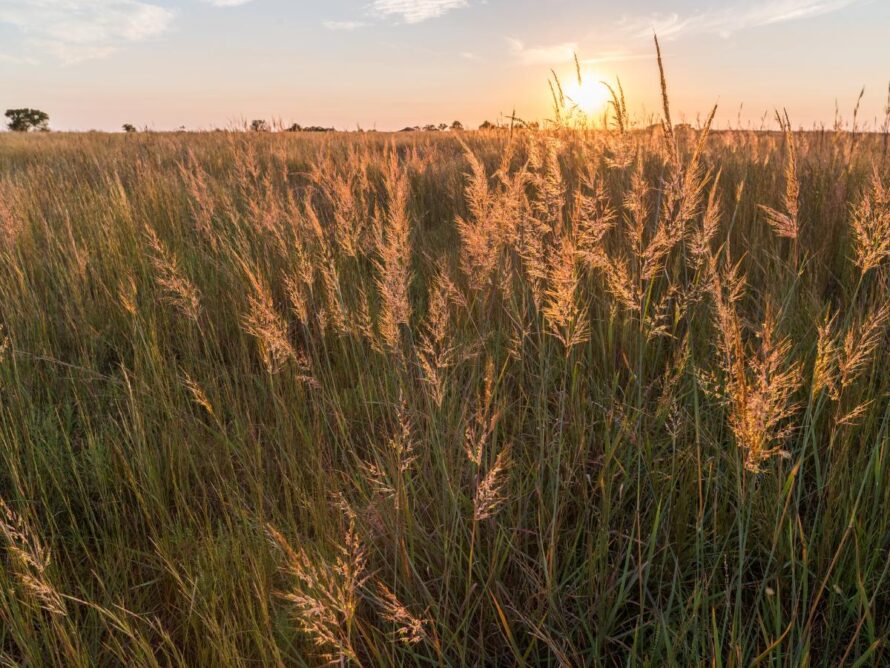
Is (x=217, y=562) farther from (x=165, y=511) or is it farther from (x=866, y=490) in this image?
(x=866, y=490)

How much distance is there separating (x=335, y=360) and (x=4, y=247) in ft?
9.08

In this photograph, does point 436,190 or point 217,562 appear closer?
point 217,562

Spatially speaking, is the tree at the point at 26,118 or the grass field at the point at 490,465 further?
the tree at the point at 26,118

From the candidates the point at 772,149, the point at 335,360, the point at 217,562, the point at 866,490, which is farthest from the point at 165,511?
the point at 772,149

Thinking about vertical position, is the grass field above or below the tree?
below

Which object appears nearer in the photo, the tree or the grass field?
the grass field

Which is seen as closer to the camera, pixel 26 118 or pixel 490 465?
pixel 490 465

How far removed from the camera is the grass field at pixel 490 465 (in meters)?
1.09

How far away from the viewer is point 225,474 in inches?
69.7

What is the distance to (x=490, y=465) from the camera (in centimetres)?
153

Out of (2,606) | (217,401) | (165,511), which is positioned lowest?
(2,606)

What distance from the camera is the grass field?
109cm

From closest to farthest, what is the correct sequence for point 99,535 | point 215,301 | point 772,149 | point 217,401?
point 99,535, point 217,401, point 215,301, point 772,149

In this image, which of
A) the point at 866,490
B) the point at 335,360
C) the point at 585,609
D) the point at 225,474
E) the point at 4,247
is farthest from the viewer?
the point at 4,247
